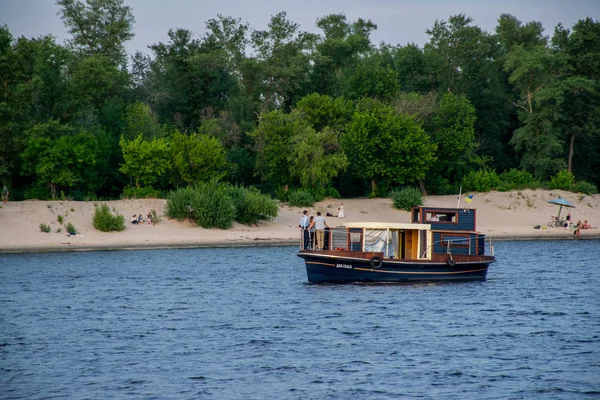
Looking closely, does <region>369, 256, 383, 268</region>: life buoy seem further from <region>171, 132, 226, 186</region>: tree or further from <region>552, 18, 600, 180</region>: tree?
<region>552, 18, 600, 180</region>: tree

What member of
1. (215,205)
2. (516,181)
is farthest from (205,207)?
(516,181)

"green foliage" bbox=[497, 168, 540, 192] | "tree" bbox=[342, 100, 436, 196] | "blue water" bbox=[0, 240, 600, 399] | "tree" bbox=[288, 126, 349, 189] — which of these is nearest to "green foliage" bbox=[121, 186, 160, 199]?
"tree" bbox=[288, 126, 349, 189]

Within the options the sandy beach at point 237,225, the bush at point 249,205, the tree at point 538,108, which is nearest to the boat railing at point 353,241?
the sandy beach at point 237,225

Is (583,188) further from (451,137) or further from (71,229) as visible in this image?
(71,229)

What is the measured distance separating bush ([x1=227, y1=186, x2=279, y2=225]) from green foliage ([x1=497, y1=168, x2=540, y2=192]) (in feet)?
82.2

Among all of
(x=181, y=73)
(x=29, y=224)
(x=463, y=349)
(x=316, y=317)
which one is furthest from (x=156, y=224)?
(x=463, y=349)

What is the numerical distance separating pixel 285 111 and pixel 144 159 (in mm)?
20631

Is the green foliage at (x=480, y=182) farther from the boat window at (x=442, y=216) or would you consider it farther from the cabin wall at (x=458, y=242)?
the boat window at (x=442, y=216)

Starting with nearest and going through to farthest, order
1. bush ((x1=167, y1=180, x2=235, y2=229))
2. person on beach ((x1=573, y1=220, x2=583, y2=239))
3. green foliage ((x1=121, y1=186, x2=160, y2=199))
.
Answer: bush ((x1=167, y1=180, x2=235, y2=229)), green foliage ((x1=121, y1=186, x2=160, y2=199)), person on beach ((x1=573, y1=220, x2=583, y2=239))

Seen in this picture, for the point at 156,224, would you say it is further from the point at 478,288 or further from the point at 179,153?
the point at 478,288

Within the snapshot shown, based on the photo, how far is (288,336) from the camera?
1148 inches

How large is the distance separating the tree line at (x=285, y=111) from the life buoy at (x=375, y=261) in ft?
119

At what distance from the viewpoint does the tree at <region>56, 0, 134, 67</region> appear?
309 feet

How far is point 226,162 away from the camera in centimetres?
7819
